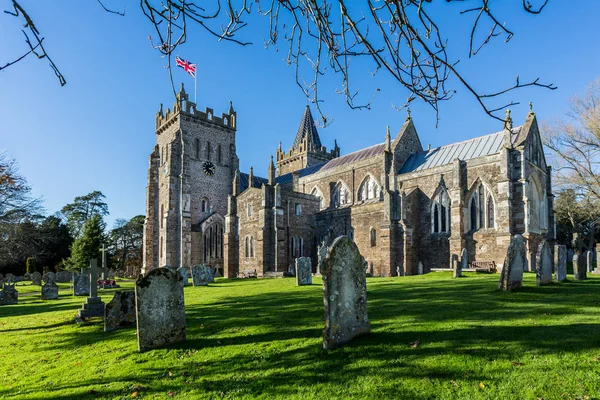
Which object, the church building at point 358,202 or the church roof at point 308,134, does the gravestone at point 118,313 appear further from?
the church roof at point 308,134

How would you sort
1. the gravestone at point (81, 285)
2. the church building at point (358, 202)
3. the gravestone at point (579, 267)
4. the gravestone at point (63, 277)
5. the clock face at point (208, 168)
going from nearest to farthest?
the gravestone at point (579, 267)
the gravestone at point (81, 285)
the church building at point (358, 202)
the gravestone at point (63, 277)
the clock face at point (208, 168)

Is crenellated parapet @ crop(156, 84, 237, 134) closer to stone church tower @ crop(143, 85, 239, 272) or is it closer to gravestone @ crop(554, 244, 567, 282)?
stone church tower @ crop(143, 85, 239, 272)

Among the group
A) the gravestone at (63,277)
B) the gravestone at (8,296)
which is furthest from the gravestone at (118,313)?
the gravestone at (63,277)

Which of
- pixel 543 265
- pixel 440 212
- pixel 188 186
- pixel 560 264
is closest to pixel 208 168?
pixel 188 186

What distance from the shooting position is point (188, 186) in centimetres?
3600

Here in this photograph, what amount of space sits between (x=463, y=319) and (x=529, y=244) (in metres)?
17.2

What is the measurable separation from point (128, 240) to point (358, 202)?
4010cm

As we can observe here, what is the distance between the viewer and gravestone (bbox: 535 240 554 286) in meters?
10.2

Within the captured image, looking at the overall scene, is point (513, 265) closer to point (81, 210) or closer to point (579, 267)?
point (579, 267)

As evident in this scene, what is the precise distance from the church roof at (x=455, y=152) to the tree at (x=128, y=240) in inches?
1609

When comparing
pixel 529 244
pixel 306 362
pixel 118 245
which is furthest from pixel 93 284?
pixel 118 245

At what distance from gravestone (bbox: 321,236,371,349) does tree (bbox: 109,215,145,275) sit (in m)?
54.1

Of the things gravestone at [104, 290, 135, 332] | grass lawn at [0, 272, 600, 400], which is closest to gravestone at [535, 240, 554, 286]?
grass lawn at [0, 272, 600, 400]

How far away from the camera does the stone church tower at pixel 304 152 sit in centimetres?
4791
